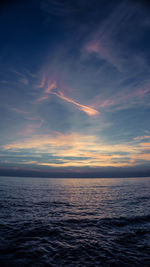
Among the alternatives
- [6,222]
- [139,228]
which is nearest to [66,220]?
[6,222]

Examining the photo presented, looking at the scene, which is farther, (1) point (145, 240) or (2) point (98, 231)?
(2) point (98, 231)

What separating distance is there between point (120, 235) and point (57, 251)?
21.6 feet

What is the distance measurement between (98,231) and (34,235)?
6.40m

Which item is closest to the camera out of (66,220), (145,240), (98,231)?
(145,240)

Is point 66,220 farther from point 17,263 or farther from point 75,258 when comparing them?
point 17,263

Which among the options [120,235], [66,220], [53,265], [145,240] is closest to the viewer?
[53,265]

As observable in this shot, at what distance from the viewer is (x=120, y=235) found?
1306cm

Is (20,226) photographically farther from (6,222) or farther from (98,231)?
(98,231)

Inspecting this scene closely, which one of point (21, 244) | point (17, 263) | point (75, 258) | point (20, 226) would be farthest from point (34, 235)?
point (75, 258)

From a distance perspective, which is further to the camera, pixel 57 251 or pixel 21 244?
pixel 21 244

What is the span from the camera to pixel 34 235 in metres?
12.6

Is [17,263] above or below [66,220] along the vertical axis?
above

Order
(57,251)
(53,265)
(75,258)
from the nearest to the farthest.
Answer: (53,265) → (75,258) → (57,251)

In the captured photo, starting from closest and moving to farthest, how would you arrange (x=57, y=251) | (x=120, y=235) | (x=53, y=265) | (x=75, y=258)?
(x=53, y=265) < (x=75, y=258) < (x=57, y=251) < (x=120, y=235)
